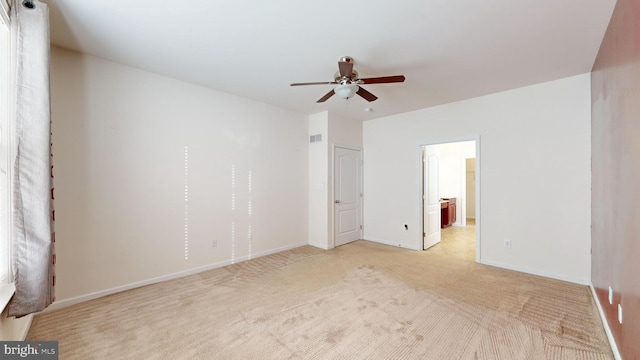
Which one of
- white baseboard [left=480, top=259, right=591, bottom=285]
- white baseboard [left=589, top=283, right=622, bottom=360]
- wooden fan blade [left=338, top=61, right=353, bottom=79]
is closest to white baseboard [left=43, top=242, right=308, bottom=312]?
wooden fan blade [left=338, top=61, right=353, bottom=79]

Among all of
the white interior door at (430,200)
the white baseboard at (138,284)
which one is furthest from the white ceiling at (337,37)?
the white baseboard at (138,284)

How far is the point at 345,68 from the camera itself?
2.45 metres

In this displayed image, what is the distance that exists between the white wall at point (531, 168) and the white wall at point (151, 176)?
298 centimetres

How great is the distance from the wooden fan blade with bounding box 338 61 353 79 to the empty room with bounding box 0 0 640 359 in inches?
1.2

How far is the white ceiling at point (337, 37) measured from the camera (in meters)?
1.99

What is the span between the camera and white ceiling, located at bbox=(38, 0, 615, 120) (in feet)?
6.52

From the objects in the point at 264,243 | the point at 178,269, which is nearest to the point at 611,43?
the point at 264,243

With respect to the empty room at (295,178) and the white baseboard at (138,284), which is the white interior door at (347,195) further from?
the white baseboard at (138,284)

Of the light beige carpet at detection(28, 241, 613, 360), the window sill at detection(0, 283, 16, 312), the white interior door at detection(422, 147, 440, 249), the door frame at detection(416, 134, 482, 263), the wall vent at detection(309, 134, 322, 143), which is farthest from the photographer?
the wall vent at detection(309, 134, 322, 143)

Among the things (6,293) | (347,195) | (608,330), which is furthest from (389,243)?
(6,293)

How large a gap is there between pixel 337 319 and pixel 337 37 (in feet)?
8.62

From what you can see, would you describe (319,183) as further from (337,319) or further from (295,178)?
(337,319)
